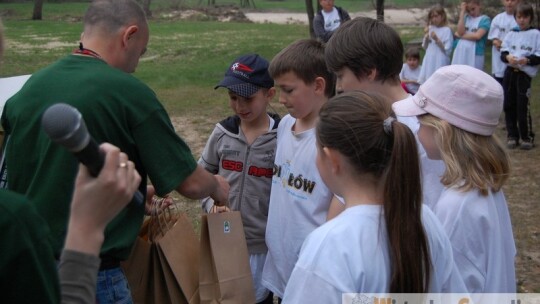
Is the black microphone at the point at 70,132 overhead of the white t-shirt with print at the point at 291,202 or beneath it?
overhead

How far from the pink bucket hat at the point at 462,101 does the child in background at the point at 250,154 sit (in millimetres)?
1025

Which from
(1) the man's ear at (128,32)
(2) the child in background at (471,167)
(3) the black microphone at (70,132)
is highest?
(3) the black microphone at (70,132)

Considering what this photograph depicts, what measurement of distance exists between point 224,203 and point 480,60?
8237 mm

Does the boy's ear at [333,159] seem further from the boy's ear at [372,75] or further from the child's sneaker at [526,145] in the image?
the child's sneaker at [526,145]

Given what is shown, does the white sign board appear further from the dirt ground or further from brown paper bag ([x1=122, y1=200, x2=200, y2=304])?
the dirt ground

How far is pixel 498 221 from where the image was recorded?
2494mm

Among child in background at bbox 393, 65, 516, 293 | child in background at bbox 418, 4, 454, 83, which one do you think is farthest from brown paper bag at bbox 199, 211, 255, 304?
child in background at bbox 418, 4, 454, 83

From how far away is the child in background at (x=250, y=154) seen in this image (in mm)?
3594

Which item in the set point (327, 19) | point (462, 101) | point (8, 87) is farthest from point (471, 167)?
point (327, 19)

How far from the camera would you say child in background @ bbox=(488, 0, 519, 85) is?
952 cm

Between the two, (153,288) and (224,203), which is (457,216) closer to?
(224,203)

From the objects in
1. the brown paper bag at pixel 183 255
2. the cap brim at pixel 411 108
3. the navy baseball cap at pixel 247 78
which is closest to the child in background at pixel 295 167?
the navy baseball cap at pixel 247 78

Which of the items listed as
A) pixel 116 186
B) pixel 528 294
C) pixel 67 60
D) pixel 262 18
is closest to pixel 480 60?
pixel 528 294

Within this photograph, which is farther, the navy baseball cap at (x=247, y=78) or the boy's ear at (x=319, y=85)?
the navy baseball cap at (x=247, y=78)
